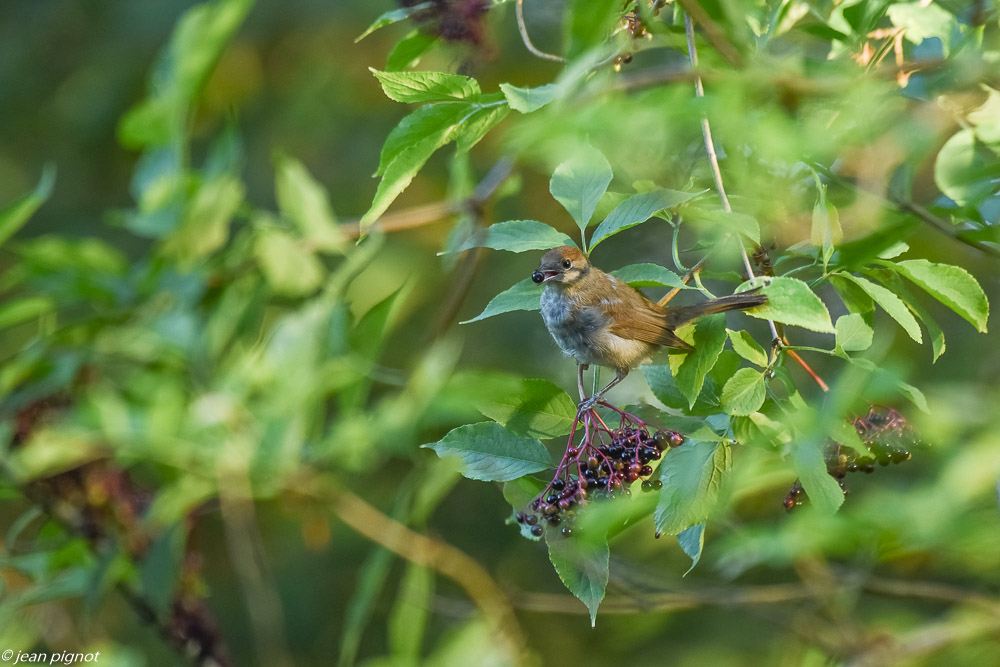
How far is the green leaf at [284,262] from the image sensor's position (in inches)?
98.9

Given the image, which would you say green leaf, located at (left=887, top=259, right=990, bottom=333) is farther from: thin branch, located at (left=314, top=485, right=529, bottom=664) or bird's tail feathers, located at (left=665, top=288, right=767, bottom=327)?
thin branch, located at (left=314, top=485, right=529, bottom=664)

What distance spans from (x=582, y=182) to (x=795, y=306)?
14.7 inches

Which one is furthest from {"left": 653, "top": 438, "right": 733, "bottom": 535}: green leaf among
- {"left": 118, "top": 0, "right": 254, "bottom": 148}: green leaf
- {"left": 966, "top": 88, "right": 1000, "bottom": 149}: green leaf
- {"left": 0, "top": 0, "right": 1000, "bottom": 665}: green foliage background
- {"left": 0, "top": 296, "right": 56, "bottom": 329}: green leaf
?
{"left": 0, "top": 296, "right": 56, "bottom": 329}: green leaf

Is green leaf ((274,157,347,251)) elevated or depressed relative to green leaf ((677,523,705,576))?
depressed

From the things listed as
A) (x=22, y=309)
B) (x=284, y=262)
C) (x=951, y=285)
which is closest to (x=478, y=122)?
(x=951, y=285)

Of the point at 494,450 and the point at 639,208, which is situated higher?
the point at 639,208

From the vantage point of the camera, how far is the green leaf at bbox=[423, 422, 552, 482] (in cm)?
121

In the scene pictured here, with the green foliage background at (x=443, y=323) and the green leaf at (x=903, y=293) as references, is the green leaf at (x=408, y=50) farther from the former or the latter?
the green leaf at (x=903, y=293)

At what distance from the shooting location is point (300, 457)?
2467 mm

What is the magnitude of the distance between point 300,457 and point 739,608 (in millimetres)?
1536

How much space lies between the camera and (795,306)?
1025 millimetres

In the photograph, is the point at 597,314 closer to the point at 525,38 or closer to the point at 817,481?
the point at 525,38

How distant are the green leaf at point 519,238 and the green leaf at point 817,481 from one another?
41cm

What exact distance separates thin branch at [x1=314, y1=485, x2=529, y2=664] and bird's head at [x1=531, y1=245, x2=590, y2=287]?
88 centimetres
